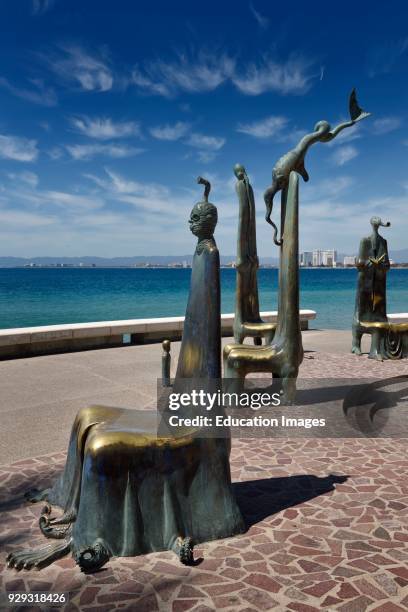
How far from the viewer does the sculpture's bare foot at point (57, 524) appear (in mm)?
3473

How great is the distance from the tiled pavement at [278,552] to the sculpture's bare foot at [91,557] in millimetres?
50

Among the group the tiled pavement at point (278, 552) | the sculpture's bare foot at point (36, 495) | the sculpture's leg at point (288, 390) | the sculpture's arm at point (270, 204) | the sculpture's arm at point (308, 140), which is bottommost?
the tiled pavement at point (278, 552)

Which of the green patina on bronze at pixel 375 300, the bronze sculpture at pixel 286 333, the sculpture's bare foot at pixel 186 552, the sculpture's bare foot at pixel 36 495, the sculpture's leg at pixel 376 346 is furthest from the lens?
the green patina on bronze at pixel 375 300

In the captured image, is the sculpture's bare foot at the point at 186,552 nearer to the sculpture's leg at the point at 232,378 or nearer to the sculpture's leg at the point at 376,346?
the sculpture's leg at the point at 232,378

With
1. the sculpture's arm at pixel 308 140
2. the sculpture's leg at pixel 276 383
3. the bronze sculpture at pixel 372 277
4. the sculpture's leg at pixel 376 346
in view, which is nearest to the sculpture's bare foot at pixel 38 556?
the sculpture's leg at pixel 276 383

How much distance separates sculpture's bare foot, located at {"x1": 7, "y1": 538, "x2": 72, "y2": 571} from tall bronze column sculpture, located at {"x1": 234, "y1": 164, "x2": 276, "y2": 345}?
18.6ft

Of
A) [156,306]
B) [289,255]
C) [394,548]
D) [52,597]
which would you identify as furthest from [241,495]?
[156,306]

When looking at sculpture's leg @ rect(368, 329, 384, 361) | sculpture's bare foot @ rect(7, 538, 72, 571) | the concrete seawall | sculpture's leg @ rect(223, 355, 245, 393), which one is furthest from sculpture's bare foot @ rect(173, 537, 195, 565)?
sculpture's leg @ rect(368, 329, 384, 361)

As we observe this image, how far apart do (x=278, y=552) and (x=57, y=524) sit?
156cm

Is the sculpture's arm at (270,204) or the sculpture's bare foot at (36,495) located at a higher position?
the sculpture's arm at (270,204)

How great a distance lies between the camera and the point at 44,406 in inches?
277

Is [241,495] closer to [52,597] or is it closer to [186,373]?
[186,373]

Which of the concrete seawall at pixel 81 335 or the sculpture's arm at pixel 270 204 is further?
the concrete seawall at pixel 81 335

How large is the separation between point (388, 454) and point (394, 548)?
2007 millimetres
